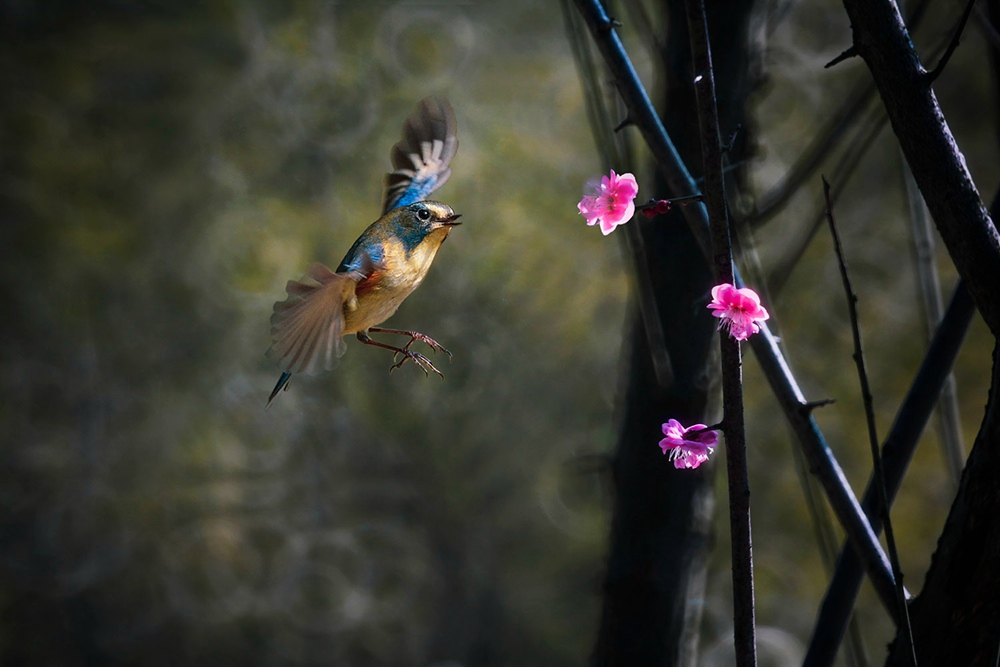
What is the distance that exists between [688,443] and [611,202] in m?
0.09

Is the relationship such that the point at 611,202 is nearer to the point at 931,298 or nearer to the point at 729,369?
the point at 729,369

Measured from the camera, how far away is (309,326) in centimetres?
22

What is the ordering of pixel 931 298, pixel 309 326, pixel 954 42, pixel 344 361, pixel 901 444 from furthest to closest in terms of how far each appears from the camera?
1. pixel 344 361
2. pixel 931 298
3. pixel 901 444
4. pixel 954 42
5. pixel 309 326

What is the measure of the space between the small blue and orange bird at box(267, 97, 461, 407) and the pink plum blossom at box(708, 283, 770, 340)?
0.09 metres

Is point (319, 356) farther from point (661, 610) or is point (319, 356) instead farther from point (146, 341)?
point (146, 341)

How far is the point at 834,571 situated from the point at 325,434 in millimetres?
1258

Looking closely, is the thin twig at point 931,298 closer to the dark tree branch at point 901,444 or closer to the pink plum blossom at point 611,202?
the dark tree branch at point 901,444

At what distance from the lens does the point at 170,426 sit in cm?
161

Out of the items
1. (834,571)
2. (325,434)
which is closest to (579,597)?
(325,434)

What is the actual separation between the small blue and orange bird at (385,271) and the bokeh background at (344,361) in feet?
4.04

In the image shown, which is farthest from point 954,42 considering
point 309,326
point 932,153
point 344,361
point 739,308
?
point 344,361

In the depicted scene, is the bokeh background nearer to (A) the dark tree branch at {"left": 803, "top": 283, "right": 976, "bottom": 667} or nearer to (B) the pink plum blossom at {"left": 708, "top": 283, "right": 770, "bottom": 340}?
(A) the dark tree branch at {"left": 803, "top": 283, "right": 976, "bottom": 667}

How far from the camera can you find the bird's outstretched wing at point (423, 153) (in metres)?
0.29

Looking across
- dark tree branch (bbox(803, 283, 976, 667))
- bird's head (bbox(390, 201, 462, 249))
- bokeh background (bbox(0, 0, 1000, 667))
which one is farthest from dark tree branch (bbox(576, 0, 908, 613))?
bokeh background (bbox(0, 0, 1000, 667))
